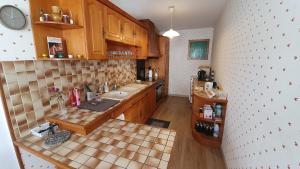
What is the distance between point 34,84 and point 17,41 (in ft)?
1.30

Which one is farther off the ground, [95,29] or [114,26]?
[114,26]

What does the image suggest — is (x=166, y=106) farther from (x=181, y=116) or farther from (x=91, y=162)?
(x=91, y=162)

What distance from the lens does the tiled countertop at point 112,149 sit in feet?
2.76

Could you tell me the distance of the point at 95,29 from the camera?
1615mm

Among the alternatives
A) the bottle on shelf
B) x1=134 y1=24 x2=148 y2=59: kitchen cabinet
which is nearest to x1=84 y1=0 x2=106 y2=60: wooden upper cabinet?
x1=134 y1=24 x2=148 y2=59: kitchen cabinet

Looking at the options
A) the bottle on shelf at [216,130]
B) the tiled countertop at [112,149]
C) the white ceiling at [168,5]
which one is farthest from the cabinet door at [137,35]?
the bottle on shelf at [216,130]

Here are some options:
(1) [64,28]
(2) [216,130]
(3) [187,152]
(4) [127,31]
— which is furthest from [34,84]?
(2) [216,130]

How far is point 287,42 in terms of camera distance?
2.47 feet

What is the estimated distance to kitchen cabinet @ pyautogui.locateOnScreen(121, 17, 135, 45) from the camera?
2275 millimetres

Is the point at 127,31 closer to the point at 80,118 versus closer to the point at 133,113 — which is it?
the point at 133,113

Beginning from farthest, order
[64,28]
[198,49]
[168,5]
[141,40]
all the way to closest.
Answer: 1. [198,49]
2. [141,40]
3. [168,5]
4. [64,28]

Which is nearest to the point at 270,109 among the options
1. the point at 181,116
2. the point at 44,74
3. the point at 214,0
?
the point at 44,74

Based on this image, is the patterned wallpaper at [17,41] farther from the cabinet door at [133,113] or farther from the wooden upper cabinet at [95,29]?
the cabinet door at [133,113]

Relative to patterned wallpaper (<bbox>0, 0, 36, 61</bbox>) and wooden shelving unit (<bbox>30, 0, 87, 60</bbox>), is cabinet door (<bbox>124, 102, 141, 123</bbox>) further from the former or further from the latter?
patterned wallpaper (<bbox>0, 0, 36, 61</bbox>)
